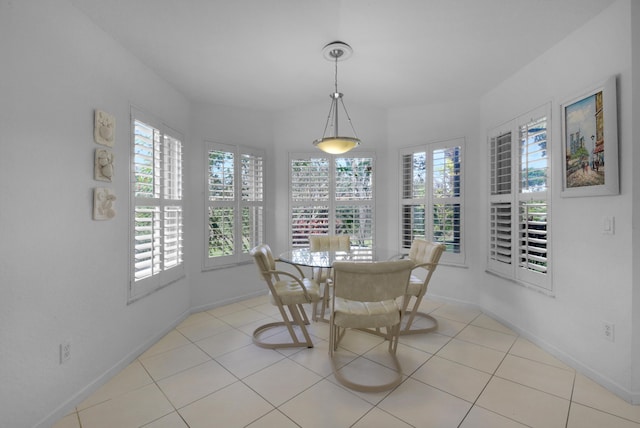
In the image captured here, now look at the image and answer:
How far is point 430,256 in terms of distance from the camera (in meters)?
2.98

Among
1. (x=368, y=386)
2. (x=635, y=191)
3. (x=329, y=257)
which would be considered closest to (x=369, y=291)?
(x=368, y=386)

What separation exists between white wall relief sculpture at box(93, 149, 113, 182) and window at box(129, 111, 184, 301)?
0.34 meters

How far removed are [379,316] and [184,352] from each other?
1.83 metres

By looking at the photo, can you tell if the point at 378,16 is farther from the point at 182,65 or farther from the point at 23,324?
the point at 23,324

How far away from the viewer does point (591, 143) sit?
2.21 meters

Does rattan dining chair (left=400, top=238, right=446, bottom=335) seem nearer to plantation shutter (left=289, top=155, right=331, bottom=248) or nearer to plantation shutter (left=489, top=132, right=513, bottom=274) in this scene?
plantation shutter (left=489, top=132, right=513, bottom=274)

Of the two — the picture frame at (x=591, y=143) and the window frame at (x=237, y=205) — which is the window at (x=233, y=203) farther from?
the picture frame at (x=591, y=143)

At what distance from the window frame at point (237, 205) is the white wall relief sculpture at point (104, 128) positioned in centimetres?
142

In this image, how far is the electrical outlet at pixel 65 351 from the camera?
191 centimetres

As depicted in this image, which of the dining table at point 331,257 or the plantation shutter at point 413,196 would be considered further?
the plantation shutter at point 413,196

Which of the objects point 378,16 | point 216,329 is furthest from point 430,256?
point 216,329

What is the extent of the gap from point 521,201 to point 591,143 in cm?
88

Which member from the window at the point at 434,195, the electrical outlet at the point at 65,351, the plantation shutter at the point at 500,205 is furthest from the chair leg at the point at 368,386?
the window at the point at 434,195

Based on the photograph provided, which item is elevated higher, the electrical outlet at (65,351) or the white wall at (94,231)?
the white wall at (94,231)
